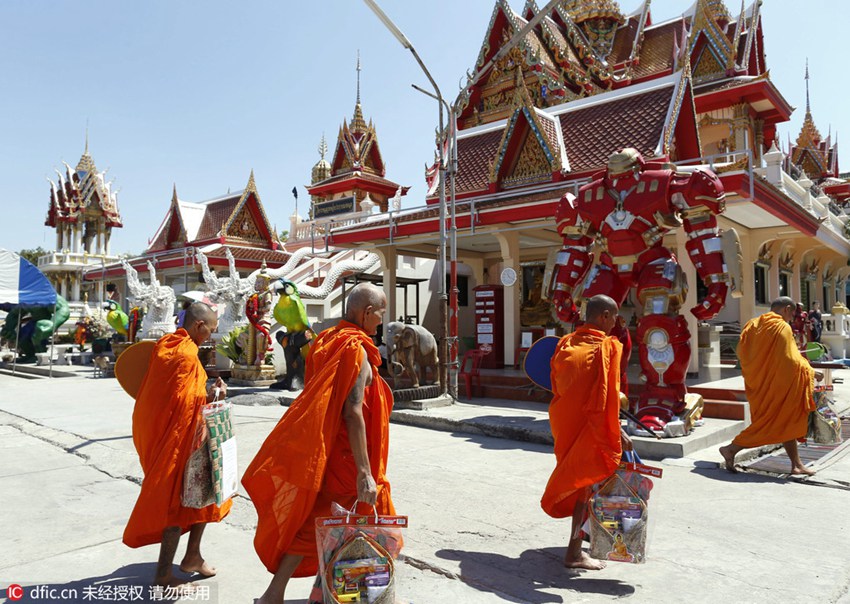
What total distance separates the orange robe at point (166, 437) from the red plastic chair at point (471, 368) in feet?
22.5

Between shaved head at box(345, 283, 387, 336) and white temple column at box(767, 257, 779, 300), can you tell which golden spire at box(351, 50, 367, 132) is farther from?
shaved head at box(345, 283, 387, 336)

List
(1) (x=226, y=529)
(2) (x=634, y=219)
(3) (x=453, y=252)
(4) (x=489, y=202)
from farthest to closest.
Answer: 1. (4) (x=489, y=202)
2. (3) (x=453, y=252)
3. (2) (x=634, y=219)
4. (1) (x=226, y=529)

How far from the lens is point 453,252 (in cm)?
860

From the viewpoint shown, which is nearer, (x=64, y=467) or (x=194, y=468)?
(x=194, y=468)

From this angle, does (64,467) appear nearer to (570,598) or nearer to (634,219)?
(570,598)

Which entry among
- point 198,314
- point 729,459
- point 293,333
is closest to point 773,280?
point 729,459

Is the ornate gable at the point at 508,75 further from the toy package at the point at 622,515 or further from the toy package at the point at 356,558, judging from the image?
the toy package at the point at 356,558

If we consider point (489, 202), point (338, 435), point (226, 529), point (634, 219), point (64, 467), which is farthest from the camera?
point (489, 202)

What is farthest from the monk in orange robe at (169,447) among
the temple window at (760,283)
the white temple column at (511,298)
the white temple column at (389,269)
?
the temple window at (760,283)

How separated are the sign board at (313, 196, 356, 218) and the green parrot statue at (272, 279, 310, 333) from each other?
64.4 ft

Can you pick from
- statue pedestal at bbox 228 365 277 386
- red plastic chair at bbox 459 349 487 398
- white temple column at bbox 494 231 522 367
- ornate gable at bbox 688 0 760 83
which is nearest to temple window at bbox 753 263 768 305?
white temple column at bbox 494 231 522 367

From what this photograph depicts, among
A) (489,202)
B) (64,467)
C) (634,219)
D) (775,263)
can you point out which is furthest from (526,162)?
(64,467)

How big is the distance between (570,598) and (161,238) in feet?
89.5

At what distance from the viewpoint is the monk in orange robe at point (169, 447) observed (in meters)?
2.90
